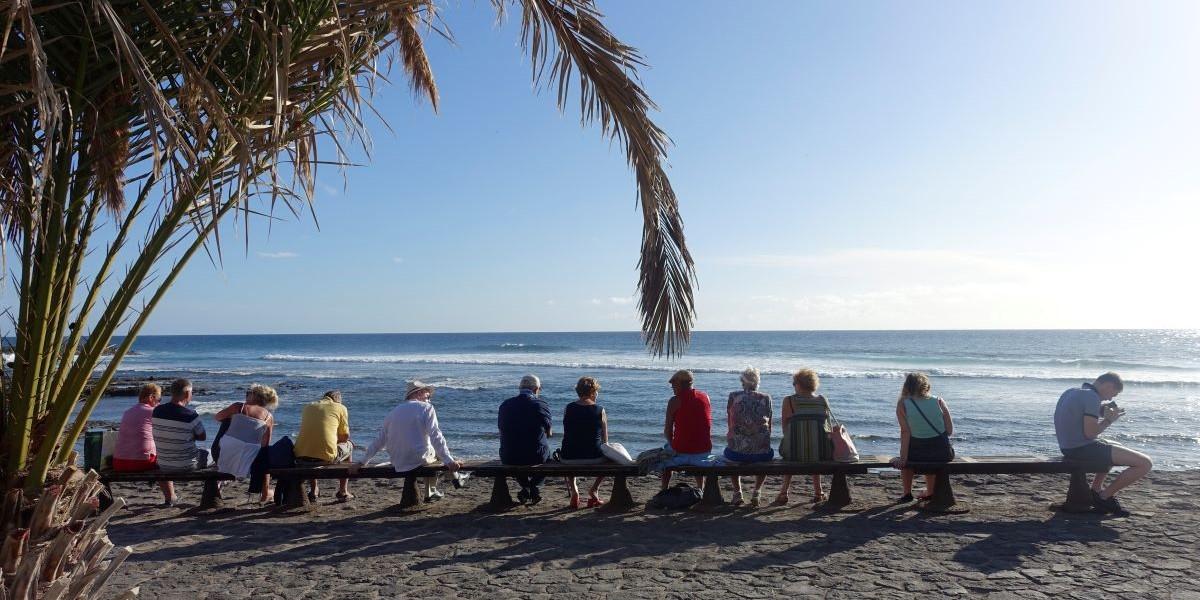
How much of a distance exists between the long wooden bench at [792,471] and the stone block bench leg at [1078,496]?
56.2 inches

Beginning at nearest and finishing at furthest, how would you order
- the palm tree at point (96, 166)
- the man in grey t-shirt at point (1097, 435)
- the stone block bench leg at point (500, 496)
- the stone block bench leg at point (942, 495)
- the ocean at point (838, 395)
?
the palm tree at point (96, 166), the man in grey t-shirt at point (1097, 435), the stone block bench leg at point (942, 495), the stone block bench leg at point (500, 496), the ocean at point (838, 395)

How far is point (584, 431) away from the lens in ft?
22.1

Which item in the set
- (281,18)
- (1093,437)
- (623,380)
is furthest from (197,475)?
(623,380)

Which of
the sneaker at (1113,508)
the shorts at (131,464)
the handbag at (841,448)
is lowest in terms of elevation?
the sneaker at (1113,508)

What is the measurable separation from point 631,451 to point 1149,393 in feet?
64.2

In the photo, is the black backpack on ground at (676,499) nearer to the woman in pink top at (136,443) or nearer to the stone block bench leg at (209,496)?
the stone block bench leg at (209,496)

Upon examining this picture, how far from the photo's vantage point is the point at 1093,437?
6.23 metres

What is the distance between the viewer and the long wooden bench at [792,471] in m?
6.36

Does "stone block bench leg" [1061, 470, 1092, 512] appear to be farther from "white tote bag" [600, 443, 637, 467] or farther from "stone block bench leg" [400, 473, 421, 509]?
"stone block bench leg" [400, 473, 421, 509]

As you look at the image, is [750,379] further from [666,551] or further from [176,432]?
[176,432]

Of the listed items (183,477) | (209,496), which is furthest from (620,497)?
(183,477)

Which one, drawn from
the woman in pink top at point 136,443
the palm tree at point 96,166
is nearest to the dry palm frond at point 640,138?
the palm tree at point 96,166

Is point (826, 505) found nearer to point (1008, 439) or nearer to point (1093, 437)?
point (1093, 437)

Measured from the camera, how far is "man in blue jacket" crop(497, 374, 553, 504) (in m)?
6.62
